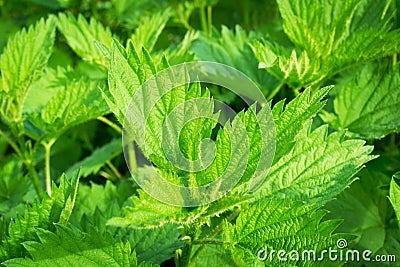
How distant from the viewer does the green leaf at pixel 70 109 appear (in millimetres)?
1125

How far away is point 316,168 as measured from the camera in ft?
2.94

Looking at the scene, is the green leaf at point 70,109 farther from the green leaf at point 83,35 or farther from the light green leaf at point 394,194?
the light green leaf at point 394,194

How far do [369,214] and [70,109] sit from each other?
25.4 inches

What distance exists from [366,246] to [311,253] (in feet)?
1.12

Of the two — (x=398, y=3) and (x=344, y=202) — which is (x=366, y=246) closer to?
(x=344, y=202)

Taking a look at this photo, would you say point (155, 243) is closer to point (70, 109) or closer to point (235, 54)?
point (70, 109)

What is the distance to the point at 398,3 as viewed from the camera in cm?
125

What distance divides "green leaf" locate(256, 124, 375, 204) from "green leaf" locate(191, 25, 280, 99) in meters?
0.35

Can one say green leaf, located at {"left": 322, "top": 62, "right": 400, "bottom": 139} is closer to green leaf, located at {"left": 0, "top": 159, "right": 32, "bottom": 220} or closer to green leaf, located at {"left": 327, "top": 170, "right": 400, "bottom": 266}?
green leaf, located at {"left": 327, "top": 170, "right": 400, "bottom": 266}

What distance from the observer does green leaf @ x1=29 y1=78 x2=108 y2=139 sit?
44.3 inches

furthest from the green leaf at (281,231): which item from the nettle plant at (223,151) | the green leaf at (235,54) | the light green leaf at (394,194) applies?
the green leaf at (235,54)

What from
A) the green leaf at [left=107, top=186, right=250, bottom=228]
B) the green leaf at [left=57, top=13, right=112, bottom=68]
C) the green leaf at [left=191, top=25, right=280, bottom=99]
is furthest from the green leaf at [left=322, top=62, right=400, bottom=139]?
the green leaf at [left=57, top=13, right=112, bottom=68]

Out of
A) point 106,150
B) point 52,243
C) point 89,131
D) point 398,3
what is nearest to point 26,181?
point 106,150

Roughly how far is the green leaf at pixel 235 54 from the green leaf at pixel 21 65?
35 cm
